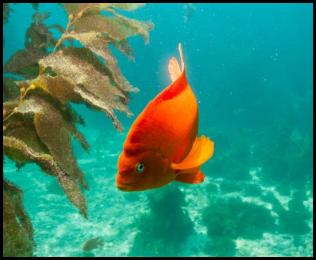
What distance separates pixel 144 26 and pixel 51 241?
34.0 ft

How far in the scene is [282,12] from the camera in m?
119

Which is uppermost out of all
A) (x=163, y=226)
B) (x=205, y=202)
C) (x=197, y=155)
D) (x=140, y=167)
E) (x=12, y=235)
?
(x=205, y=202)

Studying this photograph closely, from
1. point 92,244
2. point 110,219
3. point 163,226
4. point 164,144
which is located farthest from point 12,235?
point 110,219

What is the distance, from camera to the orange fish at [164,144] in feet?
4.25

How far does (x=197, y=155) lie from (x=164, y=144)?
0.50 feet

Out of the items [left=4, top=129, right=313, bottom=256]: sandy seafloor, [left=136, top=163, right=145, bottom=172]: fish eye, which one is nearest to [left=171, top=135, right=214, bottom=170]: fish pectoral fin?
[left=136, top=163, right=145, bottom=172]: fish eye

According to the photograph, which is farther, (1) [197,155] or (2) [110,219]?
(2) [110,219]

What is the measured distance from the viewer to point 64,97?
202 centimetres

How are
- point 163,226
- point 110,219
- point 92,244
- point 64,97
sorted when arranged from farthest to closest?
point 110,219 → point 163,226 → point 92,244 → point 64,97

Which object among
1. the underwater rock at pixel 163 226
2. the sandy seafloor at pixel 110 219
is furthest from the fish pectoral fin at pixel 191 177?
the underwater rock at pixel 163 226

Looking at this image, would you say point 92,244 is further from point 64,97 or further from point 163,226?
point 64,97

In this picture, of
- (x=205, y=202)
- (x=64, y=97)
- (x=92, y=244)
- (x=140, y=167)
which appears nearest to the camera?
(x=140, y=167)

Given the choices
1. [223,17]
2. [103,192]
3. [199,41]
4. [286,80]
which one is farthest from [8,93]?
[223,17]

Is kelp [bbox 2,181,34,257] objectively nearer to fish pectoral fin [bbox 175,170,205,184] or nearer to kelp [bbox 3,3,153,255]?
kelp [bbox 3,3,153,255]
